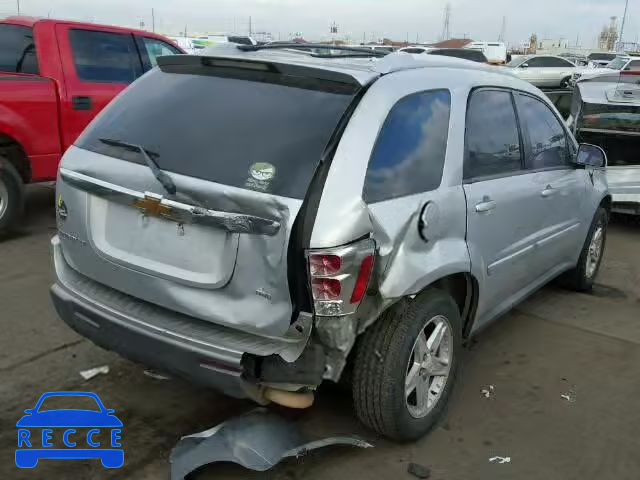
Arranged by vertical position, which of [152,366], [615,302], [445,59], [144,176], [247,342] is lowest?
[615,302]

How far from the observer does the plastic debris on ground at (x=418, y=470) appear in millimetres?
2824

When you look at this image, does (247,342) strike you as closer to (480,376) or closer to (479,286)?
(479,286)

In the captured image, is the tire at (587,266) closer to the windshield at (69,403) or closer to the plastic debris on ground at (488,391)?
the plastic debris on ground at (488,391)

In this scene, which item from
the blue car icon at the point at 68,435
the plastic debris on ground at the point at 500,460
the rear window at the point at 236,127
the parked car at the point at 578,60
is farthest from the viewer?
the parked car at the point at 578,60

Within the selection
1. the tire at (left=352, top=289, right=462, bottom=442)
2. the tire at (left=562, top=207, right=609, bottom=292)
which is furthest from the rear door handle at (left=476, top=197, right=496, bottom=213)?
the tire at (left=562, top=207, right=609, bottom=292)

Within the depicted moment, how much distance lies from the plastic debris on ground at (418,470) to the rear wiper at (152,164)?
1.62 metres

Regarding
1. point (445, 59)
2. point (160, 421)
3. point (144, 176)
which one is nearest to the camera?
point (144, 176)

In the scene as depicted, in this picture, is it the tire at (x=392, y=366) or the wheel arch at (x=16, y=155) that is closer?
the tire at (x=392, y=366)

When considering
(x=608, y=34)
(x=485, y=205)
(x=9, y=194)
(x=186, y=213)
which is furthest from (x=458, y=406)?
(x=608, y=34)

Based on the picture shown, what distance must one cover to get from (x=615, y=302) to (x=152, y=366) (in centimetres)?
402

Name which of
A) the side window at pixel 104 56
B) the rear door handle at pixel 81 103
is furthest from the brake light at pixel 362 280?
the side window at pixel 104 56

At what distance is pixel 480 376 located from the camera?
12.5 feet

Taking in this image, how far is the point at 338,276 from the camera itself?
2414 mm

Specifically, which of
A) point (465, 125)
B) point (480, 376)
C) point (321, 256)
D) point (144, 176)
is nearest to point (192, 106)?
point (144, 176)
